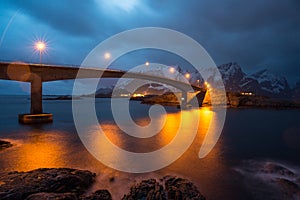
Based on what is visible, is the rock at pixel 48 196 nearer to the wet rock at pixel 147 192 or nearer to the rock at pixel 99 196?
the rock at pixel 99 196

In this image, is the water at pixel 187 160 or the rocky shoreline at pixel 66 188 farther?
the water at pixel 187 160

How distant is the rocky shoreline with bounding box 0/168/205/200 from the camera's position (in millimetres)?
7469

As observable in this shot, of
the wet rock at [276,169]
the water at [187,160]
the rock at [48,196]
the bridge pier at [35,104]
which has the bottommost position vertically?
the wet rock at [276,169]

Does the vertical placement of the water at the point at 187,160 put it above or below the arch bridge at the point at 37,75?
below

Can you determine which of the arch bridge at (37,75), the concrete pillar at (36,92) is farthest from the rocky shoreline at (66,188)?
the concrete pillar at (36,92)

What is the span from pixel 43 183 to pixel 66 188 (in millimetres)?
1021

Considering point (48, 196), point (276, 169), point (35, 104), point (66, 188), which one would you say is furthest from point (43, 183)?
point (35, 104)

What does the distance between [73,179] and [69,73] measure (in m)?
31.9

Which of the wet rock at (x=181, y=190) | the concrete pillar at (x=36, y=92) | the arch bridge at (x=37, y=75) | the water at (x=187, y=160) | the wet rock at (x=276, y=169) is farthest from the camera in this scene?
the concrete pillar at (x=36, y=92)

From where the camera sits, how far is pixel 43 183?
8.41m

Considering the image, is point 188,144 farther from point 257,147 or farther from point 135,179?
point 135,179

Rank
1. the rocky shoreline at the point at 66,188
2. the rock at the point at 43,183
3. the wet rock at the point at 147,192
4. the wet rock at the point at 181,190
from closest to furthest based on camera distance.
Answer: the rocky shoreline at the point at 66,188
the rock at the point at 43,183
the wet rock at the point at 147,192
the wet rock at the point at 181,190

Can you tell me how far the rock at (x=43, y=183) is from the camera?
7570mm

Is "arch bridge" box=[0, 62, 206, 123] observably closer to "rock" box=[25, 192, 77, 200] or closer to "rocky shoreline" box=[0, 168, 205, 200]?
"rocky shoreline" box=[0, 168, 205, 200]
